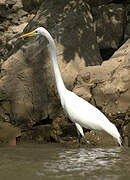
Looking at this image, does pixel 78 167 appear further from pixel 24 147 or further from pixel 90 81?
pixel 90 81

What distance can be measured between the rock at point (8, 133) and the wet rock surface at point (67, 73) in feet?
0.91

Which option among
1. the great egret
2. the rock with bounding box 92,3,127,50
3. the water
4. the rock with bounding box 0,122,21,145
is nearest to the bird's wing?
the great egret

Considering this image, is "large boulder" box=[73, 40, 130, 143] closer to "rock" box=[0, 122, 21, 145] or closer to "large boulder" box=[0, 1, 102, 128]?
"large boulder" box=[0, 1, 102, 128]

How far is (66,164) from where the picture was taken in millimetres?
5344

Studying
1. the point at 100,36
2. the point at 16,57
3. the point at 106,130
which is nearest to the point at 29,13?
the point at 100,36

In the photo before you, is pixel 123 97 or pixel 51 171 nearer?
pixel 51 171

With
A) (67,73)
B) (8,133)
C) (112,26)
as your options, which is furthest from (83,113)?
(112,26)

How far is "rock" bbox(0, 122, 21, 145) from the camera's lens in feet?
27.7

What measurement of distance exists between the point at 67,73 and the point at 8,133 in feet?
7.19

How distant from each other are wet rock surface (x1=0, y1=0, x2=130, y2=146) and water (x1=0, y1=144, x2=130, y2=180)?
4.49 feet

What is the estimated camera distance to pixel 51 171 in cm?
481

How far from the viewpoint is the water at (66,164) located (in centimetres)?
456

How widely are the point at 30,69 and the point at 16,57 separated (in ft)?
1.92

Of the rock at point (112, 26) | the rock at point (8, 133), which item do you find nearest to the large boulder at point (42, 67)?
the rock at point (8, 133)
